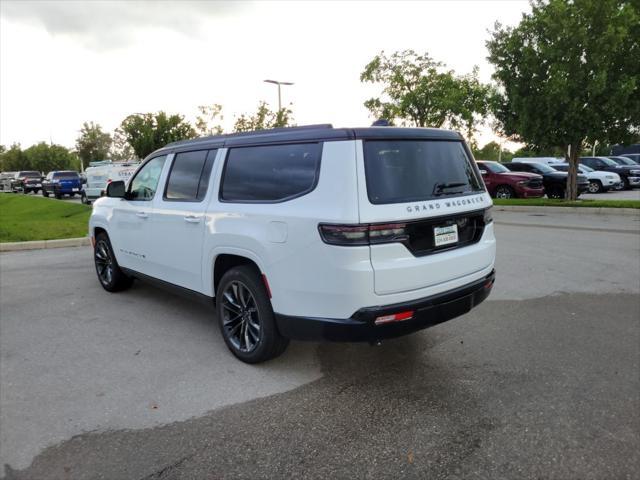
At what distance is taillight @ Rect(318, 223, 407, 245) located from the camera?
9.94ft

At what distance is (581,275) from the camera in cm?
667

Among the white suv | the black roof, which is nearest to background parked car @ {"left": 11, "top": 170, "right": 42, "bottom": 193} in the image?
the white suv

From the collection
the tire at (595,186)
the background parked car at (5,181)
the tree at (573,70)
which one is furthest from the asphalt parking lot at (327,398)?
the background parked car at (5,181)

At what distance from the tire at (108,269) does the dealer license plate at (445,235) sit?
4202mm

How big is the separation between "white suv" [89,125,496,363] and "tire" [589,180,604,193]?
22345mm

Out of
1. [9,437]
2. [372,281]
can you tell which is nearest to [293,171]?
[372,281]

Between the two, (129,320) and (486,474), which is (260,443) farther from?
(129,320)

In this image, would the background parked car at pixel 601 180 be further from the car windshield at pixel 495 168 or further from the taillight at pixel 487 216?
the taillight at pixel 487 216

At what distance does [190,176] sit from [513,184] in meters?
17.1

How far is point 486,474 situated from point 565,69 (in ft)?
51.5

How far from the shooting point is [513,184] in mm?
19125

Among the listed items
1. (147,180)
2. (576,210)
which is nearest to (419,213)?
(147,180)

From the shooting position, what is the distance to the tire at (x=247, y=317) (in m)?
3.65

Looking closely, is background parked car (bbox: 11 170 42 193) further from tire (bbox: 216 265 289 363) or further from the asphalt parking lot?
tire (bbox: 216 265 289 363)
